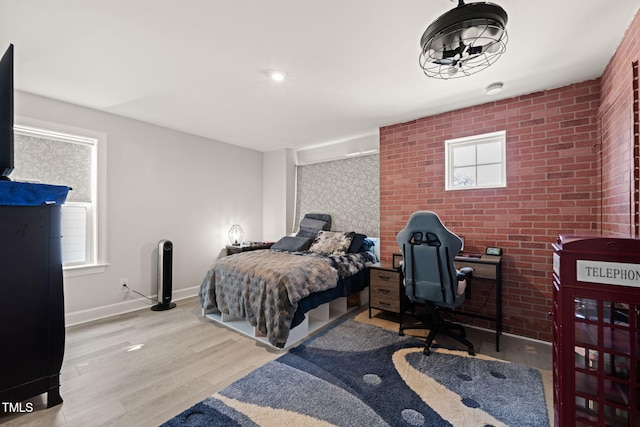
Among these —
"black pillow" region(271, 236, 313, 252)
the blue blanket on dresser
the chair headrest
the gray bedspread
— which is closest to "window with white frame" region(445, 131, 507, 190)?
the chair headrest

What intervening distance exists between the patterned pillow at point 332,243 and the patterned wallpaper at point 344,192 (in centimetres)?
47

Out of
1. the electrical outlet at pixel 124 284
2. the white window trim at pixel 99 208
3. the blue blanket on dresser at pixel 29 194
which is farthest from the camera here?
the electrical outlet at pixel 124 284

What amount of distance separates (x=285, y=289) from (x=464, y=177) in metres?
2.41

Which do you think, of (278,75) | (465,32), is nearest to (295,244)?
(278,75)

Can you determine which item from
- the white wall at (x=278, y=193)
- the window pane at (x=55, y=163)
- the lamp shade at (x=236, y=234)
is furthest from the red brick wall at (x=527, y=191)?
the window pane at (x=55, y=163)

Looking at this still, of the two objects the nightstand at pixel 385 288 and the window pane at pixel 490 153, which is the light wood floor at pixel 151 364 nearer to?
the nightstand at pixel 385 288

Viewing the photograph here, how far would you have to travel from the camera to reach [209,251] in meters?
4.46

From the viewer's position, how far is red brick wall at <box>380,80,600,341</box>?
8.38 ft

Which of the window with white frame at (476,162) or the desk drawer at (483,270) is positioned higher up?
the window with white frame at (476,162)

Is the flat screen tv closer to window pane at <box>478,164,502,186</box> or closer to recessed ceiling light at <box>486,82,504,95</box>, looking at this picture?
recessed ceiling light at <box>486,82,504,95</box>

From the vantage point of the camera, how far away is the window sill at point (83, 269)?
10.0 feet

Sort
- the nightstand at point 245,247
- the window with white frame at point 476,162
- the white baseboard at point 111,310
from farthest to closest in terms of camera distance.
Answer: the nightstand at point 245,247
the white baseboard at point 111,310
the window with white frame at point 476,162

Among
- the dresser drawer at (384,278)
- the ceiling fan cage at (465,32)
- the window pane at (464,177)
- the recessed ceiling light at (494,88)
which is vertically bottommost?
the dresser drawer at (384,278)

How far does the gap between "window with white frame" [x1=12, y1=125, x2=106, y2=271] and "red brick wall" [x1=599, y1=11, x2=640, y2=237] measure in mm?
4914
